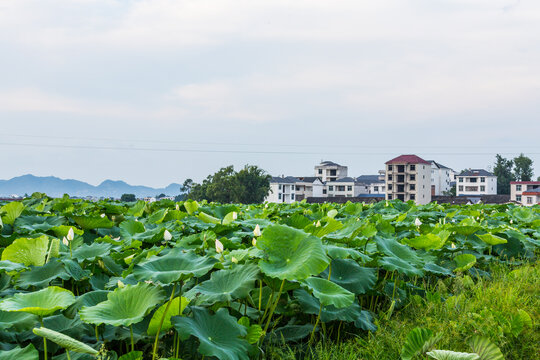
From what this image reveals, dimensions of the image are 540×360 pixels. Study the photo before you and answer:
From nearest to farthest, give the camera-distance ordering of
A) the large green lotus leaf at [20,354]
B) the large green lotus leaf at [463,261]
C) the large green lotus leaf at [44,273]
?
the large green lotus leaf at [20,354] → the large green lotus leaf at [44,273] → the large green lotus leaf at [463,261]

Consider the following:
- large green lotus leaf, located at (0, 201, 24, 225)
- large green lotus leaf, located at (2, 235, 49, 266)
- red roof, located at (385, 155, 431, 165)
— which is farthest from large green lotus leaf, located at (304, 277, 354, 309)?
red roof, located at (385, 155, 431, 165)

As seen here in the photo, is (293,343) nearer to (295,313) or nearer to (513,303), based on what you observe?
(295,313)

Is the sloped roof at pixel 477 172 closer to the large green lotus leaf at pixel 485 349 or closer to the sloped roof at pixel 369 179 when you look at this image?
the sloped roof at pixel 369 179

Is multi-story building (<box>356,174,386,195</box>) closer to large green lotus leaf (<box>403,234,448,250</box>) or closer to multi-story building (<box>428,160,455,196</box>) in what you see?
multi-story building (<box>428,160,455,196</box>)

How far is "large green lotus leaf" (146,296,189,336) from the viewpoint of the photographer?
2021 mm

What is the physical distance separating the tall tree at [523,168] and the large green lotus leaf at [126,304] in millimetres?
102278

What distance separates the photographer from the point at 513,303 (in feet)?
11.0

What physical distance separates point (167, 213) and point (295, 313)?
8.15 ft

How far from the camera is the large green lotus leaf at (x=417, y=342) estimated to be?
2.33 metres

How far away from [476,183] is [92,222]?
94474 mm

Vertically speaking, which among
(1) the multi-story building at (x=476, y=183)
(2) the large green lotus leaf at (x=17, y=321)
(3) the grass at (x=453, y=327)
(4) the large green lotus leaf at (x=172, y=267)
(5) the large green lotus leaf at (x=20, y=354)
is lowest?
(3) the grass at (x=453, y=327)

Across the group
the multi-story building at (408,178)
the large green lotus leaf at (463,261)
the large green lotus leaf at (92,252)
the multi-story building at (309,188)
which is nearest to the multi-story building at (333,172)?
the multi-story building at (309,188)

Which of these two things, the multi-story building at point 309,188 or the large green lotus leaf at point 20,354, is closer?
the large green lotus leaf at point 20,354

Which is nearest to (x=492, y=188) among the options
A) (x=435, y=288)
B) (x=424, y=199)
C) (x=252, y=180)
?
(x=424, y=199)
